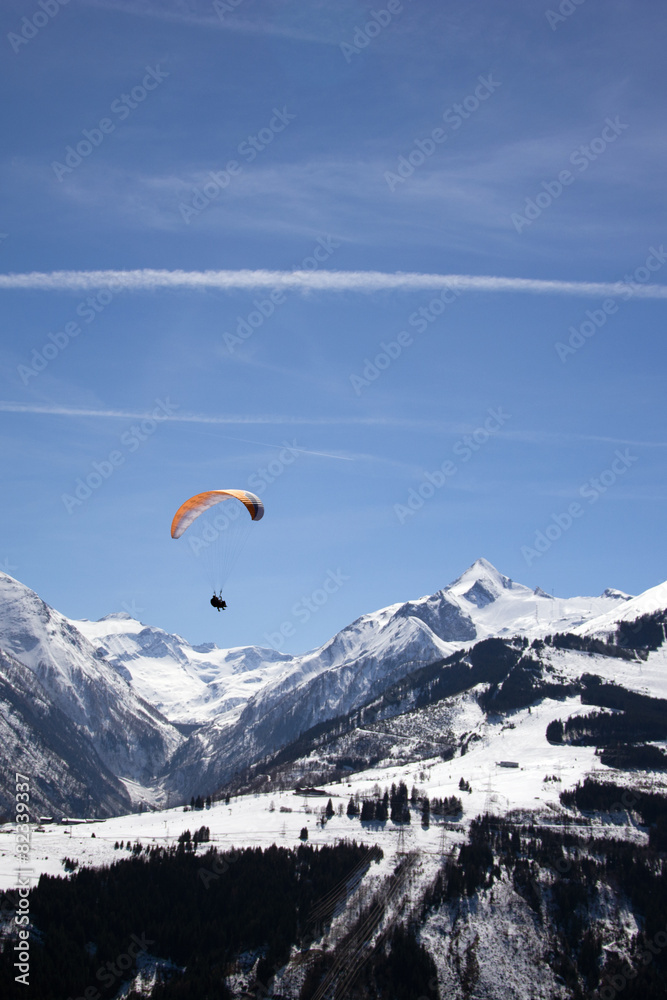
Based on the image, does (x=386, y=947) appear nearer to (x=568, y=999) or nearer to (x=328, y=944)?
(x=328, y=944)

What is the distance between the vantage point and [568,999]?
145m

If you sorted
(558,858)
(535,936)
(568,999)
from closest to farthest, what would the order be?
(568,999) < (535,936) < (558,858)

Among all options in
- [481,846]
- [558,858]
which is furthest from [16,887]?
[558,858]

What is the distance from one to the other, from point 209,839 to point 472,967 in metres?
72.5

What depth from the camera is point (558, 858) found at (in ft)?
606

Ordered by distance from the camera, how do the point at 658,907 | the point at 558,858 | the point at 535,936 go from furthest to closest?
the point at 558,858
the point at 658,907
the point at 535,936

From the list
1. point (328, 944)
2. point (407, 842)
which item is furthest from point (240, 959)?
point (407, 842)

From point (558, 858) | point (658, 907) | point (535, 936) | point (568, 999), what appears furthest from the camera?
point (558, 858)

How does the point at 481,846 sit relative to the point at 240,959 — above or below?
above

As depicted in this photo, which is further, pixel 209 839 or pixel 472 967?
pixel 209 839

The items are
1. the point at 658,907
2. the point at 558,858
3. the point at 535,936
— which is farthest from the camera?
the point at 558,858

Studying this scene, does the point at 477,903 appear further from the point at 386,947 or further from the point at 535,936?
the point at 386,947

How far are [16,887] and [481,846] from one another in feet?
339

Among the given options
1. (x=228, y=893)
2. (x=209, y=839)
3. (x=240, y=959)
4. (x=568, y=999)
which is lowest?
(x=568, y=999)
